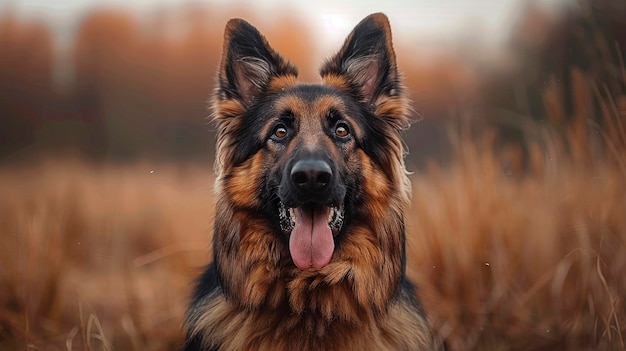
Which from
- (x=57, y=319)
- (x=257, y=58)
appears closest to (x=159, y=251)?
(x=57, y=319)

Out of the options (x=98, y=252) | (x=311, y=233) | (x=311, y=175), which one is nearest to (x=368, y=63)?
(x=311, y=175)

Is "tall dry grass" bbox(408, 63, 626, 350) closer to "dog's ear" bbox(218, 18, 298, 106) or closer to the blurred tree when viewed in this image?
"dog's ear" bbox(218, 18, 298, 106)

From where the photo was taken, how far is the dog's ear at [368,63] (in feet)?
12.6

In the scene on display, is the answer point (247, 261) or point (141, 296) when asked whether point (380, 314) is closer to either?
point (247, 261)

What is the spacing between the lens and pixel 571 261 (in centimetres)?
439

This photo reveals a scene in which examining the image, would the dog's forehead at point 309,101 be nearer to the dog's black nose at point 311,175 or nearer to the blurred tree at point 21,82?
the dog's black nose at point 311,175

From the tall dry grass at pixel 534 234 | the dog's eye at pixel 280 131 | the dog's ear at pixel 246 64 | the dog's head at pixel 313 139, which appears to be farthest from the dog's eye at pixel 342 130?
the tall dry grass at pixel 534 234

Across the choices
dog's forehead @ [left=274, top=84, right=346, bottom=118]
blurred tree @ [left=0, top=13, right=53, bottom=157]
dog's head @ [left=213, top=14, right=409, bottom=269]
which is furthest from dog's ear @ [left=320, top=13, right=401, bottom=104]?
blurred tree @ [left=0, top=13, right=53, bottom=157]

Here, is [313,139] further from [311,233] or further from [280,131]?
[311,233]

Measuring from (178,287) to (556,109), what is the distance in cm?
300

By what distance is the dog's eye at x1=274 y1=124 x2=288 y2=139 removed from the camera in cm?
365

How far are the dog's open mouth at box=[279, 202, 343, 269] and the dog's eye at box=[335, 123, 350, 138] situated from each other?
433 mm

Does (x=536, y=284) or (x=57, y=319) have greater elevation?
(x=536, y=284)

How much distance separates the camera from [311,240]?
11.1ft
